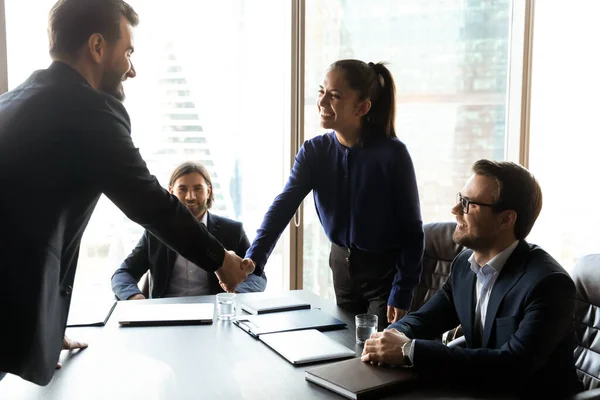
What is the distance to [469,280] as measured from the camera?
1.84 meters

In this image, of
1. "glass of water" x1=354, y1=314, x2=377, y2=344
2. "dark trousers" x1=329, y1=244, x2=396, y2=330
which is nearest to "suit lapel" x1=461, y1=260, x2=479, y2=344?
"glass of water" x1=354, y1=314, x2=377, y2=344

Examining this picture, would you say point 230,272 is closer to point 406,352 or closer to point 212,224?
point 406,352

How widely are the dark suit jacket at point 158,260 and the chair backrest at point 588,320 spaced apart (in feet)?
5.39

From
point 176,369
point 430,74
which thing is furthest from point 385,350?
point 430,74

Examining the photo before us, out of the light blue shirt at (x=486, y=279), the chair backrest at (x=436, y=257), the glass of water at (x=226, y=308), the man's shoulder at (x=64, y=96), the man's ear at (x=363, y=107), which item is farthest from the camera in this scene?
the chair backrest at (x=436, y=257)

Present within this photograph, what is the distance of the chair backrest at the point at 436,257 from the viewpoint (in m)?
2.65

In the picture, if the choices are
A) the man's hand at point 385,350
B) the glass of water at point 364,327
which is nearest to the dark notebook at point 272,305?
the glass of water at point 364,327

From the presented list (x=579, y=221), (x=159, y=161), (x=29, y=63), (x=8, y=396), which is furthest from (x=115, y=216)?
(x=579, y=221)

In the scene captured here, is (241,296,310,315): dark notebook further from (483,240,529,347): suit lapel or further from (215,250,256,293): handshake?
(483,240,529,347): suit lapel

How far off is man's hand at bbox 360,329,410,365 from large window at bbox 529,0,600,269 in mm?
2823

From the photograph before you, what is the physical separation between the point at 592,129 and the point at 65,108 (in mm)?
3459

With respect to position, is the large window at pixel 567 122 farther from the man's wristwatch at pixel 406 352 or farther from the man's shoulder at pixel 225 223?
the man's wristwatch at pixel 406 352

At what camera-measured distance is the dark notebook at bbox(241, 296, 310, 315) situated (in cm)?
215

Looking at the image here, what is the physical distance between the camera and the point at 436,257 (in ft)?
8.83
